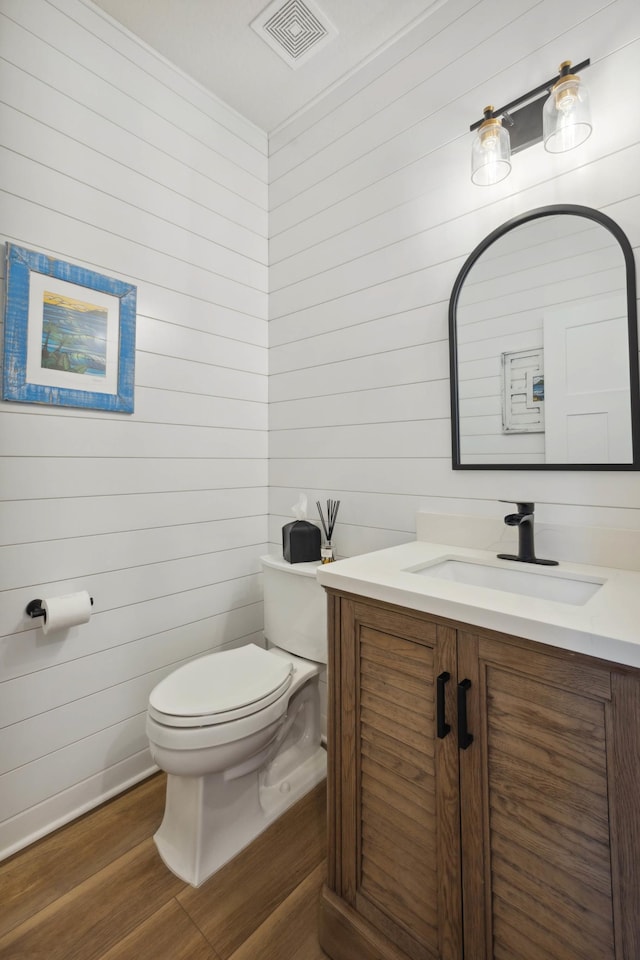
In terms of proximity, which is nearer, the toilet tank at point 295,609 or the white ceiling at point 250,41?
the white ceiling at point 250,41

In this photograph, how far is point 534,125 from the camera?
1.27 m

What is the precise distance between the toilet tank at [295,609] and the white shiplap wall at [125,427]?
0.28 meters

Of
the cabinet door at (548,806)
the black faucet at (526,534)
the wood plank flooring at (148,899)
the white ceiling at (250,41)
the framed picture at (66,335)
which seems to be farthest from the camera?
the white ceiling at (250,41)

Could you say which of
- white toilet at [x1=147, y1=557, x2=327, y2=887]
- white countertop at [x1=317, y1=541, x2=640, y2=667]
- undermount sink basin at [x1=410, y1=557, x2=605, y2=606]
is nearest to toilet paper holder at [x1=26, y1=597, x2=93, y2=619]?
white toilet at [x1=147, y1=557, x2=327, y2=887]

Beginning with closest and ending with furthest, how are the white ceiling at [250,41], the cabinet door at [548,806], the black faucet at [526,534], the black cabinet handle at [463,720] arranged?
the cabinet door at [548,806], the black cabinet handle at [463,720], the black faucet at [526,534], the white ceiling at [250,41]

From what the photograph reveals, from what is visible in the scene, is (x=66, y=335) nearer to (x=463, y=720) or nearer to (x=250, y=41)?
(x=250, y=41)

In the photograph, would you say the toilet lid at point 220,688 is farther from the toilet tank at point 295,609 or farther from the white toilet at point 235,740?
the toilet tank at point 295,609

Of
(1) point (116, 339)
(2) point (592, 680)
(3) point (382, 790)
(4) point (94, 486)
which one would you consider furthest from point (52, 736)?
(2) point (592, 680)

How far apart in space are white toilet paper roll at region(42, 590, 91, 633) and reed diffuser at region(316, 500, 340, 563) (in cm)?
85

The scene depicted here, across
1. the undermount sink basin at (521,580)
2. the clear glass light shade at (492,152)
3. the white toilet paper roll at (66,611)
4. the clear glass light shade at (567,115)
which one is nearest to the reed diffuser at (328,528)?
the undermount sink basin at (521,580)

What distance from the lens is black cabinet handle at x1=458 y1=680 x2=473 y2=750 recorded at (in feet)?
2.68

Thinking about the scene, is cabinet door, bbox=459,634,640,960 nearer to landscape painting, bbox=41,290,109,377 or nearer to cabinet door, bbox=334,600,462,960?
cabinet door, bbox=334,600,462,960

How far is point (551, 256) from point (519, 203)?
216mm

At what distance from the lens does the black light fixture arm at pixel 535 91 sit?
117cm
